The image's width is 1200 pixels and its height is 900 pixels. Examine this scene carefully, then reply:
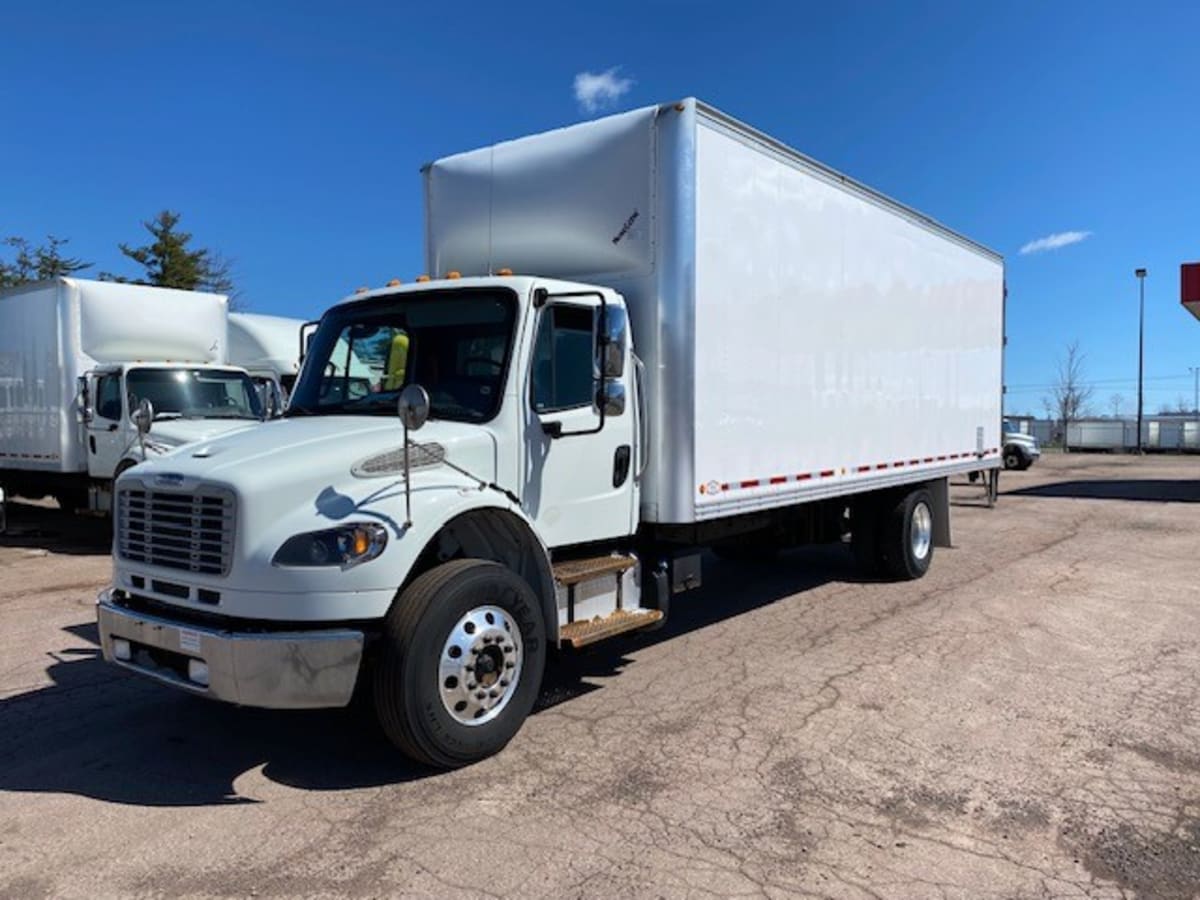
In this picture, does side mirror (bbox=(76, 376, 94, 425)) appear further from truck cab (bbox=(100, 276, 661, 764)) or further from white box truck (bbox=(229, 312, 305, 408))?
truck cab (bbox=(100, 276, 661, 764))

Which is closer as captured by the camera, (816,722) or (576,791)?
(576,791)

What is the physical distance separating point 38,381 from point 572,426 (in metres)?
10.9

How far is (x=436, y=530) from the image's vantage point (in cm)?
432

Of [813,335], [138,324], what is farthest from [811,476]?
[138,324]

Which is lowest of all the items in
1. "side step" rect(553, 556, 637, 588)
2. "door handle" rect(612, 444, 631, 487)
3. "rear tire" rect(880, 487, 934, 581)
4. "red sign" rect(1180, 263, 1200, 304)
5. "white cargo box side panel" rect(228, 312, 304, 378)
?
"rear tire" rect(880, 487, 934, 581)

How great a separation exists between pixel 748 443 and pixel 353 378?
2.73 metres

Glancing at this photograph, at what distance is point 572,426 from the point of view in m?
5.27

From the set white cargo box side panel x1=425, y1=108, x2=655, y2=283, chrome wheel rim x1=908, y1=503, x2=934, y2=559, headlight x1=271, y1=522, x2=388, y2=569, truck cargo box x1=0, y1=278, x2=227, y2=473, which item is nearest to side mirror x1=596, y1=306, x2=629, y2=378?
white cargo box side panel x1=425, y1=108, x2=655, y2=283

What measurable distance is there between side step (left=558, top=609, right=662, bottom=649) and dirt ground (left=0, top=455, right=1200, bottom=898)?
462 millimetres

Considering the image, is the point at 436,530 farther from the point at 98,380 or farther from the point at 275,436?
the point at 98,380

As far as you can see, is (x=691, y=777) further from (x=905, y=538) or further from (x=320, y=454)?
(x=905, y=538)

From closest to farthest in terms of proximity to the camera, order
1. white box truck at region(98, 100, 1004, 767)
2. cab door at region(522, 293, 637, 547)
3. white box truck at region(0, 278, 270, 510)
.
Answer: white box truck at region(98, 100, 1004, 767), cab door at region(522, 293, 637, 547), white box truck at region(0, 278, 270, 510)

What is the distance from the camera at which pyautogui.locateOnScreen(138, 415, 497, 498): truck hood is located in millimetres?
4172

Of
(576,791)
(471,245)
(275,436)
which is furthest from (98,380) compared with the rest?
(576,791)
